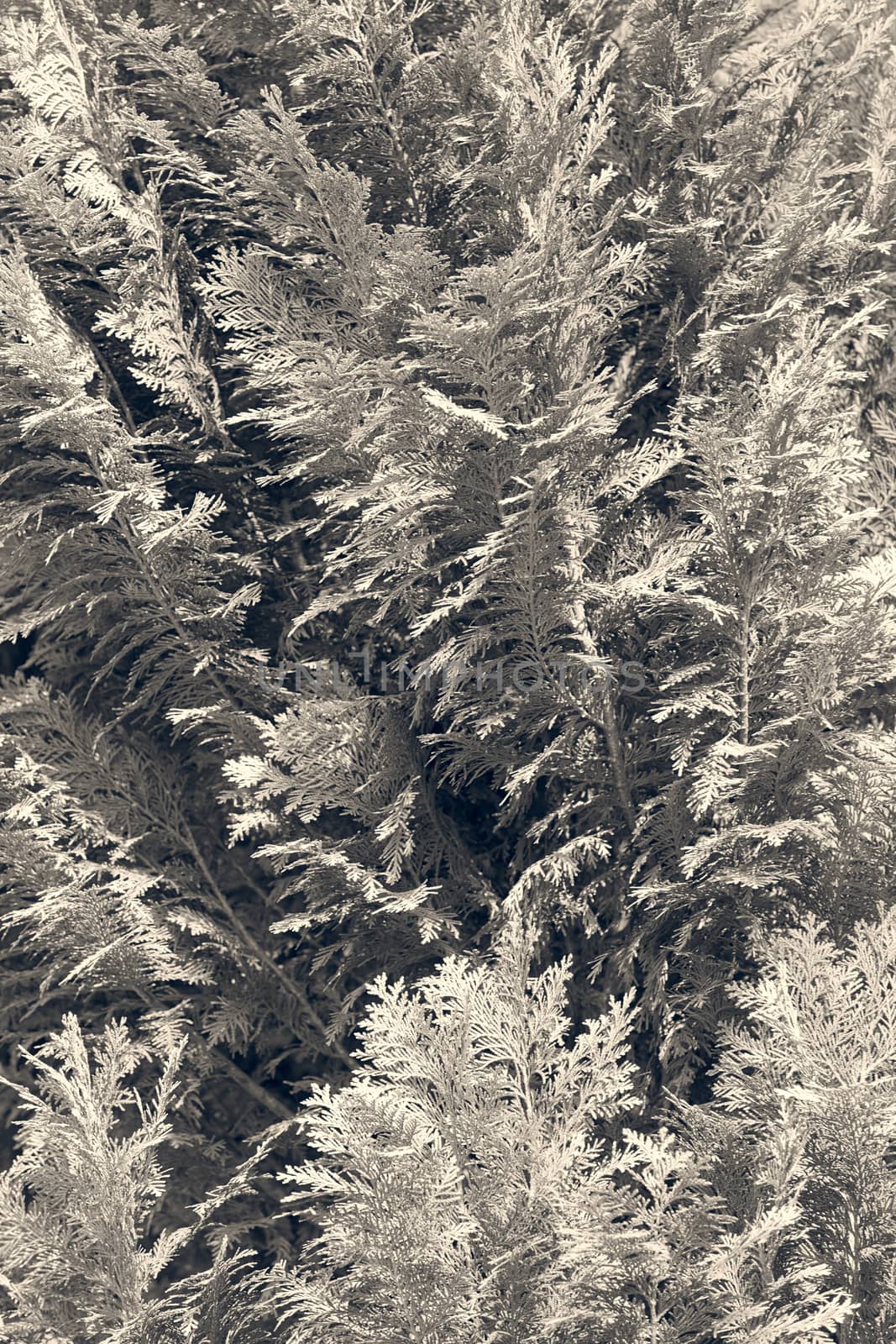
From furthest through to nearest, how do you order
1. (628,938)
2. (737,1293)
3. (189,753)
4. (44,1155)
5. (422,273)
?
(189,753) < (628,938) < (44,1155) < (422,273) < (737,1293)

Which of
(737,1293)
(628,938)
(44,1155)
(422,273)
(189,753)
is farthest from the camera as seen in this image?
(189,753)

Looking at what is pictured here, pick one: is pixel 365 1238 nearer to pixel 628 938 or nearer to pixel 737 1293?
pixel 737 1293

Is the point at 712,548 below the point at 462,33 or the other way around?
below

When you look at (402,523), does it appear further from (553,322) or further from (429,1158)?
(429,1158)

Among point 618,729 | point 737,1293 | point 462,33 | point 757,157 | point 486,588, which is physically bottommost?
point 737,1293

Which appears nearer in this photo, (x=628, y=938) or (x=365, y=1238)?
(x=365, y=1238)

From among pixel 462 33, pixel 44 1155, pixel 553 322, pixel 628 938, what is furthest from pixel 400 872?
pixel 462 33
